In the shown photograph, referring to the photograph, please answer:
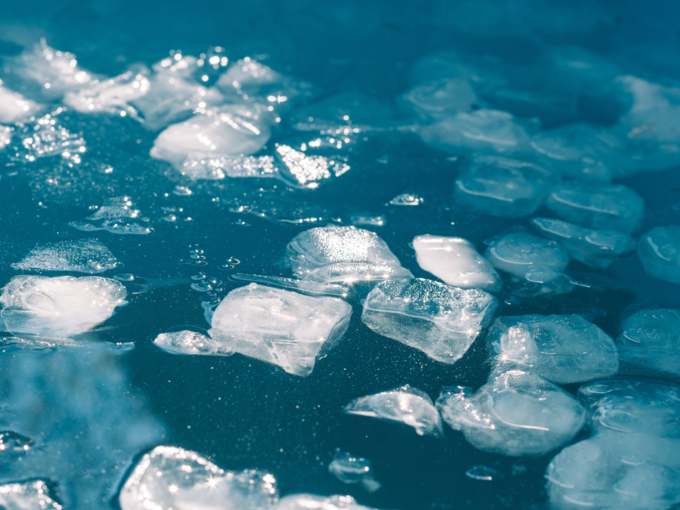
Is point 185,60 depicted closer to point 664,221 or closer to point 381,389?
point 381,389

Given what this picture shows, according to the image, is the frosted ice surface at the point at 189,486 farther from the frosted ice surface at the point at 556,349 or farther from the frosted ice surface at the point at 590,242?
the frosted ice surface at the point at 590,242

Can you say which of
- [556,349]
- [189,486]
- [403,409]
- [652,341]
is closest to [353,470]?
[403,409]

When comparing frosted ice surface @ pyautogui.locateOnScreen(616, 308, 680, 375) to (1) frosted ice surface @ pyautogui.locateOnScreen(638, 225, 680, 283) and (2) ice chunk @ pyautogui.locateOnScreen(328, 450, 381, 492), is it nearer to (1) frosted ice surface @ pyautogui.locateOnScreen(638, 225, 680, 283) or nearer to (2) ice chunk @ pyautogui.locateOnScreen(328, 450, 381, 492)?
(1) frosted ice surface @ pyautogui.locateOnScreen(638, 225, 680, 283)

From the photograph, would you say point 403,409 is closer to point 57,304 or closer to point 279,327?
point 279,327

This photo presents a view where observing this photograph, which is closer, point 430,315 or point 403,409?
point 403,409

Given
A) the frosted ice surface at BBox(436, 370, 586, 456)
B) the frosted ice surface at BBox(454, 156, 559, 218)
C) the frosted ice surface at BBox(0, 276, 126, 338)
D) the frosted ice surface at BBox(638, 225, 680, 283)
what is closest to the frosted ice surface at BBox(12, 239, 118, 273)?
the frosted ice surface at BBox(0, 276, 126, 338)

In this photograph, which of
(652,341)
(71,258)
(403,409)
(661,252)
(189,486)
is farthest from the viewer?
(661,252)
